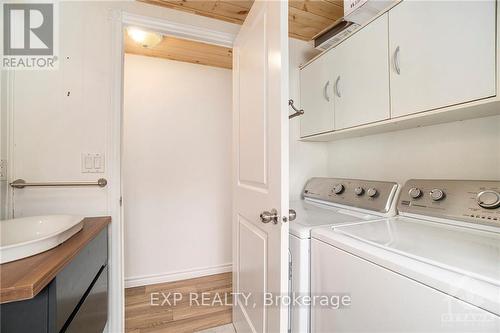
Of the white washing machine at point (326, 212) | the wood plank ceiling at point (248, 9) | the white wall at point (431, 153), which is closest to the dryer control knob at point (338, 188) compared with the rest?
the white washing machine at point (326, 212)

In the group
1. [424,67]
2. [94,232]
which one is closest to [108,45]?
[94,232]

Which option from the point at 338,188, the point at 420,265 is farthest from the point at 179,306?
the point at 420,265

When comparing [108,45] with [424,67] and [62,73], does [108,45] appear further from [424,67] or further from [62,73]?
[424,67]

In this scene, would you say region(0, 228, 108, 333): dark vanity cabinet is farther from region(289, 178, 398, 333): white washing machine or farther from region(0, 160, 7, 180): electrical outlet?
region(289, 178, 398, 333): white washing machine

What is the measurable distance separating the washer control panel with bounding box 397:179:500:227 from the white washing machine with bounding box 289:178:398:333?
0.09 meters

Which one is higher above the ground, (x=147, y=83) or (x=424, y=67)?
(x=147, y=83)

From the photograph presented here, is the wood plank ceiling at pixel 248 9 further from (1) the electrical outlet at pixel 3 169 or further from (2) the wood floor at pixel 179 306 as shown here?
(2) the wood floor at pixel 179 306

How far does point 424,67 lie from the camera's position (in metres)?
0.98

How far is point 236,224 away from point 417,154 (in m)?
1.21

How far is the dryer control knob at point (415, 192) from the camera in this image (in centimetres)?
113

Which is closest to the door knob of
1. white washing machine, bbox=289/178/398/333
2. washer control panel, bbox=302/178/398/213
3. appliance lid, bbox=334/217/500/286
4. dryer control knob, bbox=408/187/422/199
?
white washing machine, bbox=289/178/398/333

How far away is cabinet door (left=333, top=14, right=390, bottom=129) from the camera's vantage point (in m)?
1.17

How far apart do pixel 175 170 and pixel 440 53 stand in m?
2.13

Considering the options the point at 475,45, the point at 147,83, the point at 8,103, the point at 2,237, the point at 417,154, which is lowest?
the point at 2,237
